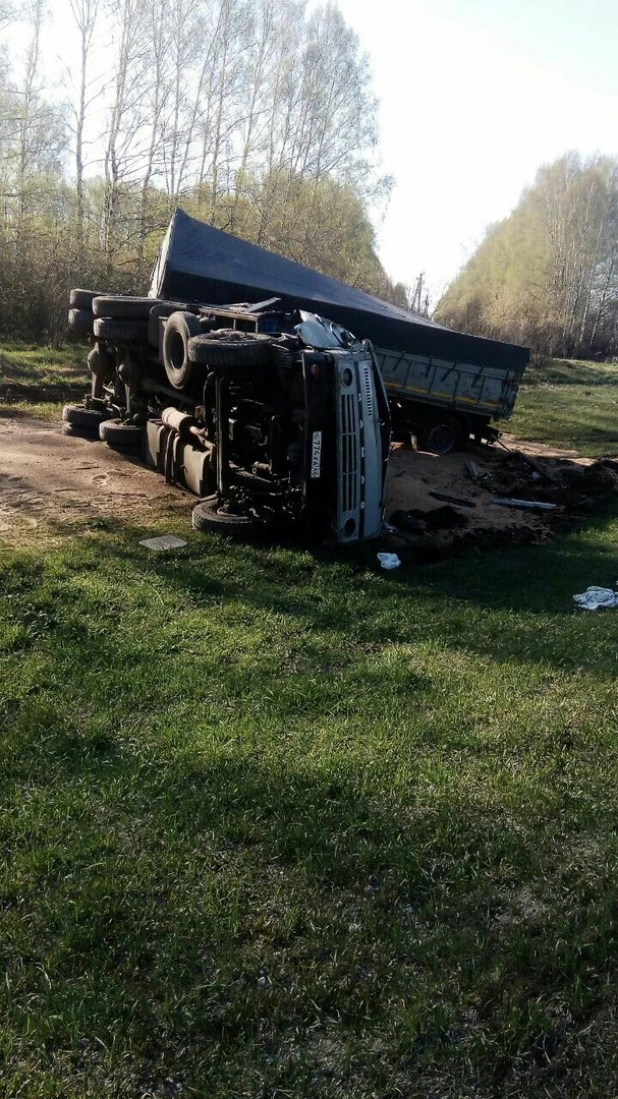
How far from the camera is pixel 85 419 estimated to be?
36.6 ft

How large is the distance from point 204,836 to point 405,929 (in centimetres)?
84

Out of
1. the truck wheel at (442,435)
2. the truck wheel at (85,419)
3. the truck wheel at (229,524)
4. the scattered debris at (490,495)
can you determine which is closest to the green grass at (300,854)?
the truck wheel at (229,524)

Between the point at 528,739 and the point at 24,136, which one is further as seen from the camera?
the point at 24,136

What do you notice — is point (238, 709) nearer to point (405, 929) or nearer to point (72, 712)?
point (72, 712)

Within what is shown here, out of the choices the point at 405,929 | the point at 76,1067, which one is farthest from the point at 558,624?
the point at 76,1067

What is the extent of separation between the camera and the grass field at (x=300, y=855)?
7.67 ft

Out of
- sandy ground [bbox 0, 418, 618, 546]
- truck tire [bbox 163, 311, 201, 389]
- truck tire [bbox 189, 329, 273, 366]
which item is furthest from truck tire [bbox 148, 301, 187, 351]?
truck tire [bbox 189, 329, 273, 366]

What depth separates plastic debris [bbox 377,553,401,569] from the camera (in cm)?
703

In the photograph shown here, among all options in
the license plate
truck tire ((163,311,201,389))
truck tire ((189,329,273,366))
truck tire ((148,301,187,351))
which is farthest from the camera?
truck tire ((148,301,187,351))

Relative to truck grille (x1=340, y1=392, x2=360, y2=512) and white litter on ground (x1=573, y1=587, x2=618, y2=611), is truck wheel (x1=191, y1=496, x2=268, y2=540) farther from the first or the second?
white litter on ground (x1=573, y1=587, x2=618, y2=611)

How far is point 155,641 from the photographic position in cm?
491

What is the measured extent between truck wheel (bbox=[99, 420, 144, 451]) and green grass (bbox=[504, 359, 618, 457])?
7.98 metres

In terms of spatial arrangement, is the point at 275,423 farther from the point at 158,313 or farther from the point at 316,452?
the point at 158,313

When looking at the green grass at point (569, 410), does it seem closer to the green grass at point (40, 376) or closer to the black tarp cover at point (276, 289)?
the black tarp cover at point (276, 289)
